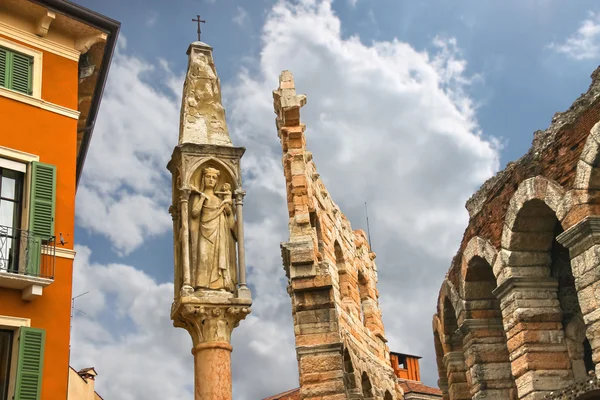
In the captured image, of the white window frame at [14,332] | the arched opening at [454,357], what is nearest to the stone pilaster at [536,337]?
the arched opening at [454,357]

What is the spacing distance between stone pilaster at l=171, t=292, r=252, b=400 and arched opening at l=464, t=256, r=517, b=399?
8.23 meters

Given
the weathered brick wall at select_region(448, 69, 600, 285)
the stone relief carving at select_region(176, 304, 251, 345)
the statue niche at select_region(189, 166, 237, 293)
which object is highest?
the weathered brick wall at select_region(448, 69, 600, 285)

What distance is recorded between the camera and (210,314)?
916 centimetres

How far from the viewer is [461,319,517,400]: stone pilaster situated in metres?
16.2

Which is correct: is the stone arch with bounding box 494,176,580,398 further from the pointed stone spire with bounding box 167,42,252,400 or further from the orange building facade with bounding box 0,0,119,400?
the orange building facade with bounding box 0,0,119,400

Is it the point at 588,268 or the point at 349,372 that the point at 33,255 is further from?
the point at 349,372

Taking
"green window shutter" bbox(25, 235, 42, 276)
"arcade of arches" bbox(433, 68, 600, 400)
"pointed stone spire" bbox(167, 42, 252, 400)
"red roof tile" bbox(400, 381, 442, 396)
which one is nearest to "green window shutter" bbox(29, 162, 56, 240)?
"green window shutter" bbox(25, 235, 42, 276)

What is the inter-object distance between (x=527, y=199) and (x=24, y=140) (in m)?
7.98

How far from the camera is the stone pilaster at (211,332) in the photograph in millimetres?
8914

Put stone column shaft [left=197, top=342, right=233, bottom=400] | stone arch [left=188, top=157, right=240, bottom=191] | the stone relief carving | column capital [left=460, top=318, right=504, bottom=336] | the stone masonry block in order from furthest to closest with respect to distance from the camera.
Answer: the stone masonry block
column capital [left=460, top=318, right=504, bottom=336]
stone arch [left=188, top=157, right=240, bottom=191]
the stone relief carving
stone column shaft [left=197, top=342, right=233, bottom=400]

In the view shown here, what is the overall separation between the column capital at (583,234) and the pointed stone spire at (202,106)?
17.6 ft

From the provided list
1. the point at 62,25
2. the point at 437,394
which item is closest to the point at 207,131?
the point at 62,25

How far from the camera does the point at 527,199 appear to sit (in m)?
14.6

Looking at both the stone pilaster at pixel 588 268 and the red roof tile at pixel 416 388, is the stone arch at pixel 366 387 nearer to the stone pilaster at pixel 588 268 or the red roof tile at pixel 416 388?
the stone pilaster at pixel 588 268
